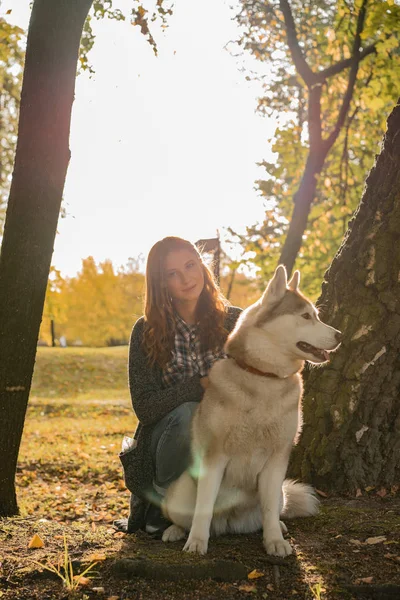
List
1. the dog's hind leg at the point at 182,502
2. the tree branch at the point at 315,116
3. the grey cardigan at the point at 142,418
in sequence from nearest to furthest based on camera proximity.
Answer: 1. the dog's hind leg at the point at 182,502
2. the grey cardigan at the point at 142,418
3. the tree branch at the point at 315,116

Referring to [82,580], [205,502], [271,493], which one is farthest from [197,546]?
[82,580]

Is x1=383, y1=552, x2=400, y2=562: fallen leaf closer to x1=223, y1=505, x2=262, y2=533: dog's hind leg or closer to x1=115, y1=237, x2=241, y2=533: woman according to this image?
x1=223, y1=505, x2=262, y2=533: dog's hind leg

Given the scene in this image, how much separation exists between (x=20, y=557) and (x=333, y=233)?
35.5 ft

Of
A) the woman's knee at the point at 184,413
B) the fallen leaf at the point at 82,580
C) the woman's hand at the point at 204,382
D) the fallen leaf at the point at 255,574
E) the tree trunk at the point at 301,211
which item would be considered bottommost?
the fallen leaf at the point at 82,580

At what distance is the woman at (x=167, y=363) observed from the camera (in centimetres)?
391

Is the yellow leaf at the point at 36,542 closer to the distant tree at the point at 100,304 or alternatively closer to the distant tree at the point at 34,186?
the distant tree at the point at 34,186

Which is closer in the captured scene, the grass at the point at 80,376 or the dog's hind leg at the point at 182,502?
the dog's hind leg at the point at 182,502

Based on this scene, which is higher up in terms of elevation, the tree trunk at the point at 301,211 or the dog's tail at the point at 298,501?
the tree trunk at the point at 301,211

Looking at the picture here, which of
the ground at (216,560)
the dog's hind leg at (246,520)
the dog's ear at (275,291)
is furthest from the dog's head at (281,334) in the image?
the ground at (216,560)

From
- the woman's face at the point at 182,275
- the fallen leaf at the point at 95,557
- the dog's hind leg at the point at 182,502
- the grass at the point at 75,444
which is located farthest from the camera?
the grass at the point at 75,444

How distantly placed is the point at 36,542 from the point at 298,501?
5.65ft

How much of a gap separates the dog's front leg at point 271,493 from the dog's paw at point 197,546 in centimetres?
37

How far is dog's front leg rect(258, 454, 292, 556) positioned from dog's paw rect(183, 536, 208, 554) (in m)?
0.37

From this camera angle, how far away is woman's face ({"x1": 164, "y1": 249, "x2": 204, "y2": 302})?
427 centimetres
